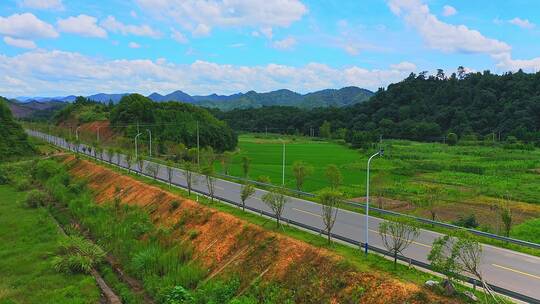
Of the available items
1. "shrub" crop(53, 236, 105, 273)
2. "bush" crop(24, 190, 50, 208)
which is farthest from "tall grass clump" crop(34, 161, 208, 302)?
"bush" crop(24, 190, 50, 208)

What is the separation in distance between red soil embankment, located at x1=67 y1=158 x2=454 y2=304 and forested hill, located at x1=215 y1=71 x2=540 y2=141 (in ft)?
244

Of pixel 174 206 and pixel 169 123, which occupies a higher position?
pixel 169 123

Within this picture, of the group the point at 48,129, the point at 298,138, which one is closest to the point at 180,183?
the point at 298,138

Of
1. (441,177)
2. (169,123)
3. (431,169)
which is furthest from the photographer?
(169,123)

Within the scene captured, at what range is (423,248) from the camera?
26.0m

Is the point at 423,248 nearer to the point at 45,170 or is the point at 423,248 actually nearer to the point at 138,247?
the point at 138,247

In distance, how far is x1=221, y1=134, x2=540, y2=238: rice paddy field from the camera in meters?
40.8

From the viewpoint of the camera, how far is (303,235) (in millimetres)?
28500

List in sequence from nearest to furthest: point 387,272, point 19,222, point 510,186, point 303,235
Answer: point 387,272 → point 303,235 → point 19,222 → point 510,186

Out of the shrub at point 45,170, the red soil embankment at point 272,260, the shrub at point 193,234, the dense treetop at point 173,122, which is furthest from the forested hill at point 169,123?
the shrub at point 193,234

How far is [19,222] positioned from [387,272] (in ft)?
127

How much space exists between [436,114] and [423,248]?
9758cm

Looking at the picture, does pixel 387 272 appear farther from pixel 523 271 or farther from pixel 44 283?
pixel 44 283

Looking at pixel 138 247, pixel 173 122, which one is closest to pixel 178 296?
pixel 138 247
